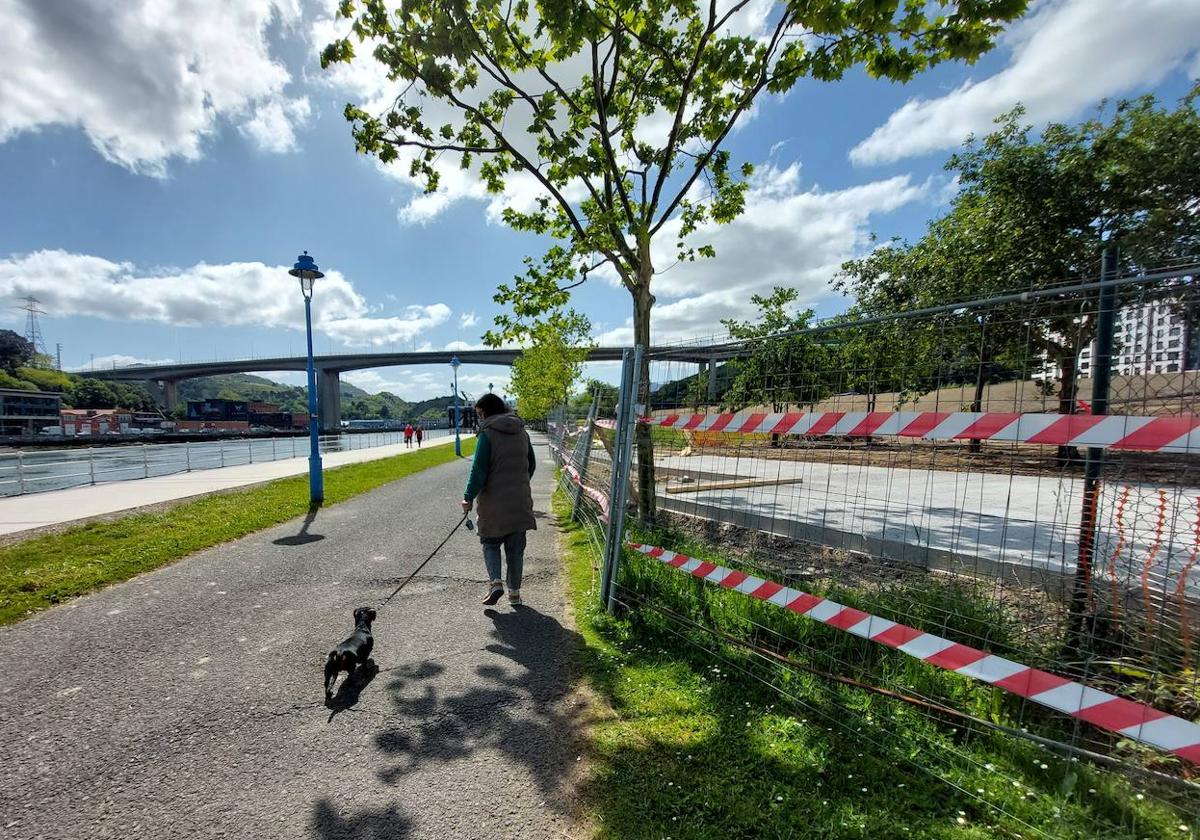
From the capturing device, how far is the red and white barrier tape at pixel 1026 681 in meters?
1.82

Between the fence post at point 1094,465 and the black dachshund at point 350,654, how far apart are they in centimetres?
386

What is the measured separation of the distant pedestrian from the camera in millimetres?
4645

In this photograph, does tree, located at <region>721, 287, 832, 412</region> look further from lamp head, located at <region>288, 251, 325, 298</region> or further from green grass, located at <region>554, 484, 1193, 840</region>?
lamp head, located at <region>288, 251, 325, 298</region>

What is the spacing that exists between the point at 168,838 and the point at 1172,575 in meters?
5.23

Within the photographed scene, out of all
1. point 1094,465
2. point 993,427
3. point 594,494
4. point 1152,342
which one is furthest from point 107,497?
point 1152,342

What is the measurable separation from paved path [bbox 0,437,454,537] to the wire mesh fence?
10.3 metres

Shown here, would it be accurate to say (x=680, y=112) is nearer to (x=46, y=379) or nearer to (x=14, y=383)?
(x=14, y=383)

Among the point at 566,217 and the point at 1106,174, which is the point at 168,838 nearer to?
the point at 566,217

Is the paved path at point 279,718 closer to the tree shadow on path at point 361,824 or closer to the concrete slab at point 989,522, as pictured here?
the tree shadow on path at point 361,824

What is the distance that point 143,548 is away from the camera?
6492mm

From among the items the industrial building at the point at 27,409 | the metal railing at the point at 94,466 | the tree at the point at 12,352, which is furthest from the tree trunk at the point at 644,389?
the tree at the point at 12,352

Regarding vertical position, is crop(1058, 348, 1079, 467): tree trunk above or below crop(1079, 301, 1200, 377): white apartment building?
below

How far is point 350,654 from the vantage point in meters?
3.19

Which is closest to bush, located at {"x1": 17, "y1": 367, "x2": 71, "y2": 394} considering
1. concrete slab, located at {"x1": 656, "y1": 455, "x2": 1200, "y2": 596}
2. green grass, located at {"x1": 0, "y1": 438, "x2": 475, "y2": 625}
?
green grass, located at {"x1": 0, "y1": 438, "x2": 475, "y2": 625}
